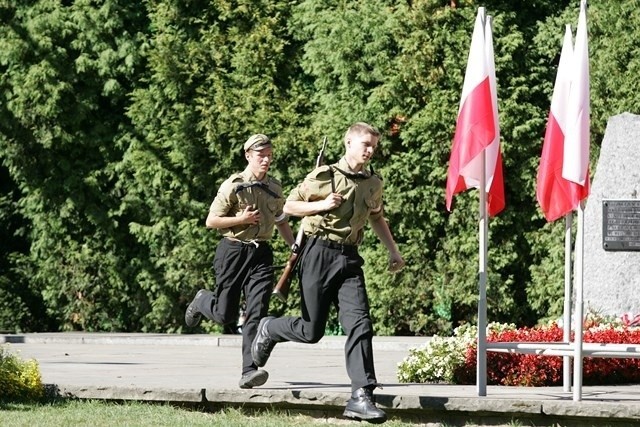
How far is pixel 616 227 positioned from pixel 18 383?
7.25 meters

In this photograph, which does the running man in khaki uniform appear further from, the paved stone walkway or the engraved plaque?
the engraved plaque

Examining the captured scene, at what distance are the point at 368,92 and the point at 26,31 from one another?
5293 millimetres

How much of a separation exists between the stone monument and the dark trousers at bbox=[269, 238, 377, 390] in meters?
6.26

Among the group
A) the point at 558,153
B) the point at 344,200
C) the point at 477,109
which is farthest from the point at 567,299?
the point at 344,200

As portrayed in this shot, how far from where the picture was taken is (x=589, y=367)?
11.3 meters

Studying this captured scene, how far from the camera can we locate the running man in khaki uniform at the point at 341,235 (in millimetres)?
9234

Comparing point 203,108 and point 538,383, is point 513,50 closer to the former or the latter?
point 203,108

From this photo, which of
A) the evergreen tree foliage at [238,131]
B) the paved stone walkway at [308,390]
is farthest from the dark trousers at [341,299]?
the evergreen tree foliage at [238,131]

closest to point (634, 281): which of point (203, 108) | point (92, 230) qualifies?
point (203, 108)

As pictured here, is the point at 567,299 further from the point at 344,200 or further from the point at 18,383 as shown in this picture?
the point at 18,383

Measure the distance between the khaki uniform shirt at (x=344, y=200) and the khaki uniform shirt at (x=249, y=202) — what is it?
1.13m

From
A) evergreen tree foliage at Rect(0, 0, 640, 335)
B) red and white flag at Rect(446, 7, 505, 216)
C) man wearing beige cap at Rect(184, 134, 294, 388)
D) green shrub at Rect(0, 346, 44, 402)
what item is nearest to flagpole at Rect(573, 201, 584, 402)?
red and white flag at Rect(446, 7, 505, 216)

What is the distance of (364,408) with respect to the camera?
8953 millimetres

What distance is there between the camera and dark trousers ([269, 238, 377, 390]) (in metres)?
9.12
